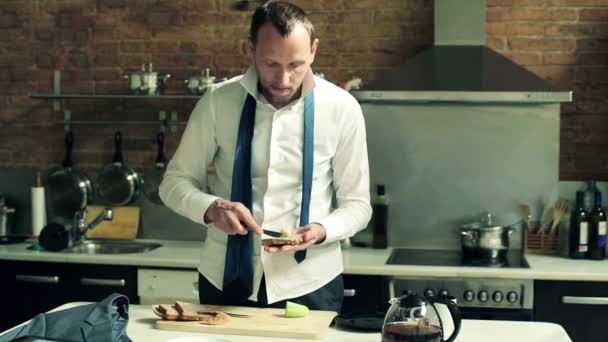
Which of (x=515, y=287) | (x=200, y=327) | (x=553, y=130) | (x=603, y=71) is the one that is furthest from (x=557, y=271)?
(x=200, y=327)

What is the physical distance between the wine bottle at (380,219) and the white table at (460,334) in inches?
73.2

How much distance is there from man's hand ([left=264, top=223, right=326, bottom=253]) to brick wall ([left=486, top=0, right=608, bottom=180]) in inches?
80.1

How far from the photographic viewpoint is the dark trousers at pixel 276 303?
269 centimetres

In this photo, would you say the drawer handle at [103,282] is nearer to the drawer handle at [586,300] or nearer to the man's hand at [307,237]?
the man's hand at [307,237]

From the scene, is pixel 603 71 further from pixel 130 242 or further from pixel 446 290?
pixel 130 242

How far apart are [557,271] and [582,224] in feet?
1.31

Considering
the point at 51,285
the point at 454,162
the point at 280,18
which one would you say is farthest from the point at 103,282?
the point at 280,18

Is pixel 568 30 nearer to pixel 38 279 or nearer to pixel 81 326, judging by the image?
pixel 38 279

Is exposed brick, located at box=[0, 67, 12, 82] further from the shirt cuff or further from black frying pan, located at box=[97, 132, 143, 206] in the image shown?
the shirt cuff

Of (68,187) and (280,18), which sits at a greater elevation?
(280,18)

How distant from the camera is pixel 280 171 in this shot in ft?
8.96

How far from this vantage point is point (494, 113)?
4.23 metres

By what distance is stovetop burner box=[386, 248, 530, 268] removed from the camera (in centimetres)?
378

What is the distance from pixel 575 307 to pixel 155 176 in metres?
2.17
